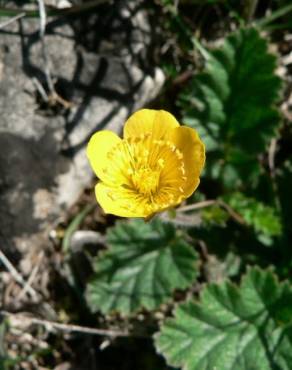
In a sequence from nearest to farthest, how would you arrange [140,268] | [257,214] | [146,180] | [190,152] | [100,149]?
[190,152]
[100,149]
[146,180]
[257,214]
[140,268]

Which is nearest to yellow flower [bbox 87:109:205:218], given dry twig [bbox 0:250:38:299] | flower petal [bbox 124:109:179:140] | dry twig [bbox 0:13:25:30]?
flower petal [bbox 124:109:179:140]

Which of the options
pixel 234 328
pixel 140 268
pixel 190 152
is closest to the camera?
pixel 190 152

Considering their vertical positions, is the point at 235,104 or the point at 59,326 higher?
the point at 235,104

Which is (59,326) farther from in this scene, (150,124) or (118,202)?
(150,124)

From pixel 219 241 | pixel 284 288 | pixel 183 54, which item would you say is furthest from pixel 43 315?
pixel 183 54

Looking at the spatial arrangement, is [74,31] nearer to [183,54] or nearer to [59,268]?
[183,54]

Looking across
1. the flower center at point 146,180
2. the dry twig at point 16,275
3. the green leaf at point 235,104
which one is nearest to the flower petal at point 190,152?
the flower center at point 146,180

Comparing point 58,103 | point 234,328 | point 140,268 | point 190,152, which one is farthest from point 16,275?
point 190,152

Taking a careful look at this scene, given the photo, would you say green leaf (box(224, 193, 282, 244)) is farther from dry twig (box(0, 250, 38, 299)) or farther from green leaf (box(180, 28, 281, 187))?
dry twig (box(0, 250, 38, 299))
